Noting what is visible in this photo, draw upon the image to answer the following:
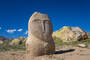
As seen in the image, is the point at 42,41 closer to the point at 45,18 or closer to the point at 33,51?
the point at 33,51

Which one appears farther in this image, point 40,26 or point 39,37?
point 40,26

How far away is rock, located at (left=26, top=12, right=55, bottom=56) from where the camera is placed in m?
5.12

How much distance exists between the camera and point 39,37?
520 cm

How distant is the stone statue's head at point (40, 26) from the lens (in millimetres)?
5215

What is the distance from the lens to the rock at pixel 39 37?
16.8 feet

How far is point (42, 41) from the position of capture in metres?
5.22

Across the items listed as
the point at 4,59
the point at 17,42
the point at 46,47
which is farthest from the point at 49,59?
the point at 17,42

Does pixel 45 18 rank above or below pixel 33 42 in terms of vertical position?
above

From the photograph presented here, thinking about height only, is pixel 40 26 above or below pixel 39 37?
above

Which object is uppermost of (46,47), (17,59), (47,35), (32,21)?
(32,21)

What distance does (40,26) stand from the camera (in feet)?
17.4

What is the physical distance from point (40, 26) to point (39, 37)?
538mm

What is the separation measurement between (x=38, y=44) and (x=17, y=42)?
1038cm

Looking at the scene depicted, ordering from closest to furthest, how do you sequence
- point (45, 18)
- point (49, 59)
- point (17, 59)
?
1. point (49, 59)
2. point (17, 59)
3. point (45, 18)
